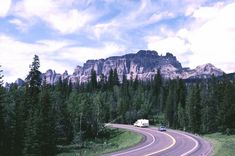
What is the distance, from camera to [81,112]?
364 ft

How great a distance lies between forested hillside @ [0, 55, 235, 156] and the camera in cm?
6462

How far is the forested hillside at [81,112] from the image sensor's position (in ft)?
212

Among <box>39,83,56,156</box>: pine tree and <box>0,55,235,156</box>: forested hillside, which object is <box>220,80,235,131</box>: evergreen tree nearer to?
<box>0,55,235,156</box>: forested hillside

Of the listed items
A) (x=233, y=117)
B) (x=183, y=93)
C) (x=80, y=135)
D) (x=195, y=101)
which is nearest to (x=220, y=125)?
(x=233, y=117)

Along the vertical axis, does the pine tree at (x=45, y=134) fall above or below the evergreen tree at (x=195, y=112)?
below

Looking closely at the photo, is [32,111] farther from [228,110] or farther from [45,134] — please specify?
[228,110]

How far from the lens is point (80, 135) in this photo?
101250mm

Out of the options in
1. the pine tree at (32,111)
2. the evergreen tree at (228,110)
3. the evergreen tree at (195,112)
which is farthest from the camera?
the evergreen tree at (195,112)

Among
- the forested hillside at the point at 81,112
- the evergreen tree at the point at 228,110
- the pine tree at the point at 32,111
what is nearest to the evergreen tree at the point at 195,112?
the forested hillside at the point at 81,112

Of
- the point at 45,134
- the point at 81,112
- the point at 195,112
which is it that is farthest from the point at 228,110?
the point at 45,134

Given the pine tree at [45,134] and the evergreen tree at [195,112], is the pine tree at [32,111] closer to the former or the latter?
the pine tree at [45,134]

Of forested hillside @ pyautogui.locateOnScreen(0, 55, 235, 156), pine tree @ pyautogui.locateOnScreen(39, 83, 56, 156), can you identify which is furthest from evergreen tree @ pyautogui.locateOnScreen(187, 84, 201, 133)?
pine tree @ pyautogui.locateOnScreen(39, 83, 56, 156)

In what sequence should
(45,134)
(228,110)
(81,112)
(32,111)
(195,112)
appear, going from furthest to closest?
(81,112), (195,112), (228,110), (32,111), (45,134)

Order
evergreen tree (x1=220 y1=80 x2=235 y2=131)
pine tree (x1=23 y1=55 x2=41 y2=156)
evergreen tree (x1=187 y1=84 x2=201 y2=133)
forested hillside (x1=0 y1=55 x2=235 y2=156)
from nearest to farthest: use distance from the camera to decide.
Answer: pine tree (x1=23 y1=55 x2=41 y2=156)
forested hillside (x1=0 y1=55 x2=235 y2=156)
evergreen tree (x1=220 y1=80 x2=235 y2=131)
evergreen tree (x1=187 y1=84 x2=201 y2=133)
